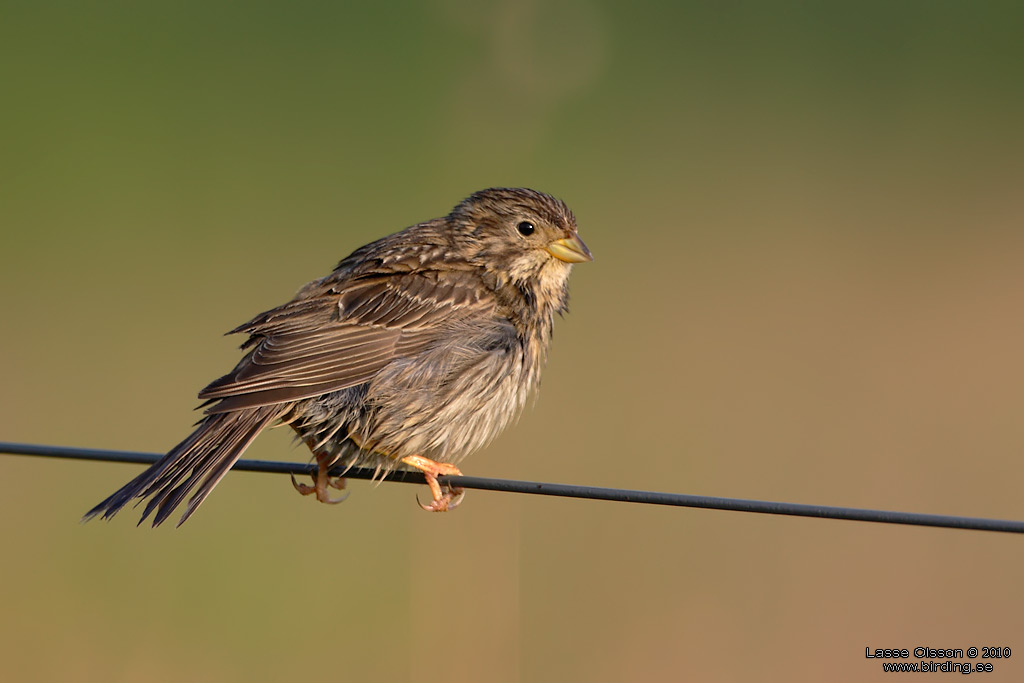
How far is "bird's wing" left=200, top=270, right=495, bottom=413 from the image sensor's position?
446cm

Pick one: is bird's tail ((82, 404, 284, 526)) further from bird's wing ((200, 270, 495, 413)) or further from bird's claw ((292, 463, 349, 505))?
bird's claw ((292, 463, 349, 505))

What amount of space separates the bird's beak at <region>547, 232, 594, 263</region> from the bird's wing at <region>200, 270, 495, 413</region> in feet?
1.36

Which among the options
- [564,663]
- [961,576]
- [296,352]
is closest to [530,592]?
[564,663]

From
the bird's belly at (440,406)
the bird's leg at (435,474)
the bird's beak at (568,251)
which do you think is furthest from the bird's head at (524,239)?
the bird's leg at (435,474)

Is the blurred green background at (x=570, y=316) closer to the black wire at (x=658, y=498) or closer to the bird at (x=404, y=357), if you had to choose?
the bird at (x=404, y=357)

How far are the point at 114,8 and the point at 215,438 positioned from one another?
806 centimetres

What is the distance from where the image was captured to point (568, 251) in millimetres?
5414

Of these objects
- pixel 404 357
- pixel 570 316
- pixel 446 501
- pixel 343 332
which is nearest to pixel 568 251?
pixel 404 357

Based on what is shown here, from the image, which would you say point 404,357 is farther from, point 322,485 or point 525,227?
point 525,227

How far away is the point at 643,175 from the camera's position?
10.8 meters

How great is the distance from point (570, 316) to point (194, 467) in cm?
510

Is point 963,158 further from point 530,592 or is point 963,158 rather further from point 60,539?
point 60,539

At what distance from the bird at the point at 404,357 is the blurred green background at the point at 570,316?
0.58 metres

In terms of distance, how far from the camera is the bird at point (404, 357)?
14.5 feet
